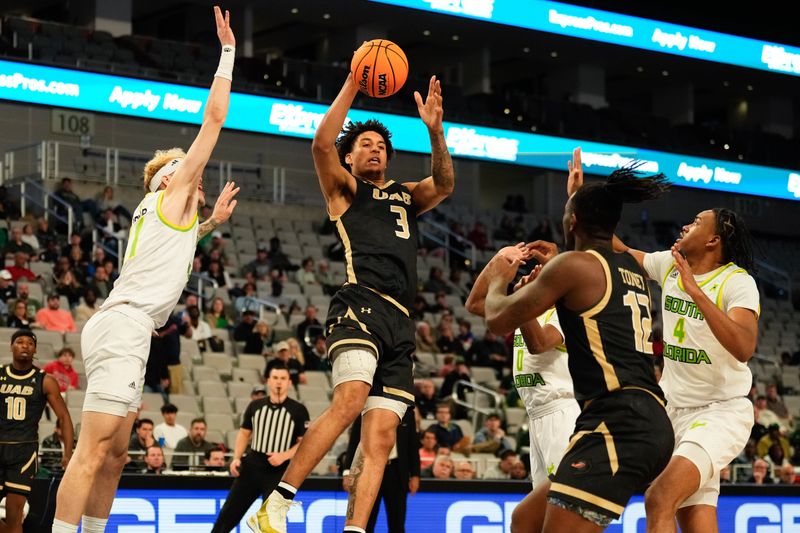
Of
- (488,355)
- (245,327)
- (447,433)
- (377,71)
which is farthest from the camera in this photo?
(488,355)

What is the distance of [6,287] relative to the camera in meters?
16.5

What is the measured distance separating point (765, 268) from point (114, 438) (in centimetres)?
2790

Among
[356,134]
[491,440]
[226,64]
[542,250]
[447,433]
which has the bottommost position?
[491,440]

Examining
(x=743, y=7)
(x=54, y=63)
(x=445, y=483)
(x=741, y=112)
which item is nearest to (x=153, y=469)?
(x=445, y=483)

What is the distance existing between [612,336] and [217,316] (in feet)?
44.9

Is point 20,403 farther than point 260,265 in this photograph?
No

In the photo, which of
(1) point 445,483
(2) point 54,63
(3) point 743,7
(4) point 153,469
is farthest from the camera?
(3) point 743,7

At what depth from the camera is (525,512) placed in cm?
648

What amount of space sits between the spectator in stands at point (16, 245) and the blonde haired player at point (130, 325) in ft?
39.3

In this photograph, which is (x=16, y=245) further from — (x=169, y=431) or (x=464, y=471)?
(x=464, y=471)

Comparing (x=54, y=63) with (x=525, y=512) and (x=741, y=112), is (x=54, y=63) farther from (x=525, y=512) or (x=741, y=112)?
(x=741, y=112)

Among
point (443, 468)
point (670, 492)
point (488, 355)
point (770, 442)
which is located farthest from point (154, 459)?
point (770, 442)

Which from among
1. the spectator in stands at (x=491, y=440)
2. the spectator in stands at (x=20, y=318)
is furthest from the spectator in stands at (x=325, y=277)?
the spectator in stands at (x=20, y=318)

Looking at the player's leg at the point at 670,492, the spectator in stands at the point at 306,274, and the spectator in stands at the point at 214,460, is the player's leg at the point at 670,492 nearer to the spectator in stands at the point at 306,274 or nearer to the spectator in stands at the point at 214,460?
the spectator in stands at the point at 214,460
